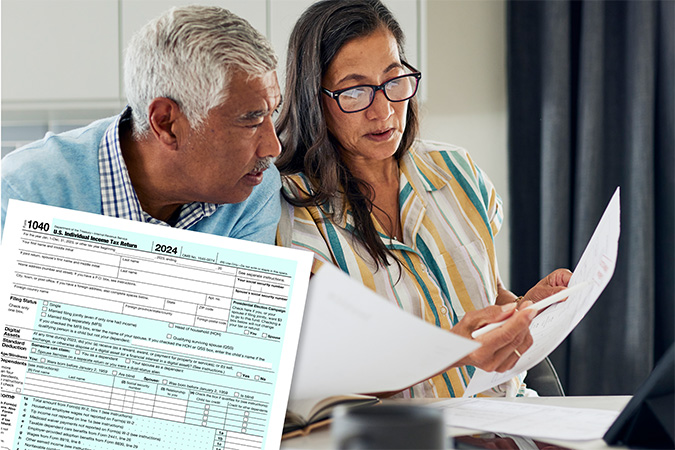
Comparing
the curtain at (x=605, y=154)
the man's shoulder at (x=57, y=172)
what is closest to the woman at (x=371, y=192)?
the man's shoulder at (x=57, y=172)

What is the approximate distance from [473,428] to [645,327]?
58.1 inches

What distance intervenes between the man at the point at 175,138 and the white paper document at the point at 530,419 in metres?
0.44

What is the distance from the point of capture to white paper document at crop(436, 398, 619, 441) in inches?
26.9

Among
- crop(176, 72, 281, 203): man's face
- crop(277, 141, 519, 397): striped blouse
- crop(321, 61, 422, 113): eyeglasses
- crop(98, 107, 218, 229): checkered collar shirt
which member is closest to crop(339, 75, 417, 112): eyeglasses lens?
crop(321, 61, 422, 113): eyeglasses

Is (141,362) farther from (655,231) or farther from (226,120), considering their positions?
(655,231)

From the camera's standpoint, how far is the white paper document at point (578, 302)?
2.61ft

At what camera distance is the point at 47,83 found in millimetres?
2006

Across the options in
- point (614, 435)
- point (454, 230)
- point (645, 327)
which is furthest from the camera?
point (645, 327)

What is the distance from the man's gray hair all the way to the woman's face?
0.29 meters

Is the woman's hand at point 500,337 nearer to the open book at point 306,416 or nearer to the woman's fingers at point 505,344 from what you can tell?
the woman's fingers at point 505,344

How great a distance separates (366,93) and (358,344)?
0.63 meters

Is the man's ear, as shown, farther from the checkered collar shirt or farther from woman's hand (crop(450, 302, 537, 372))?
Answer: woman's hand (crop(450, 302, 537, 372))

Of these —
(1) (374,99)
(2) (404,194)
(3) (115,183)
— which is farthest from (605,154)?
(3) (115,183)

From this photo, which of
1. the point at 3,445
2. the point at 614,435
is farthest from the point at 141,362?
the point at 614,435
